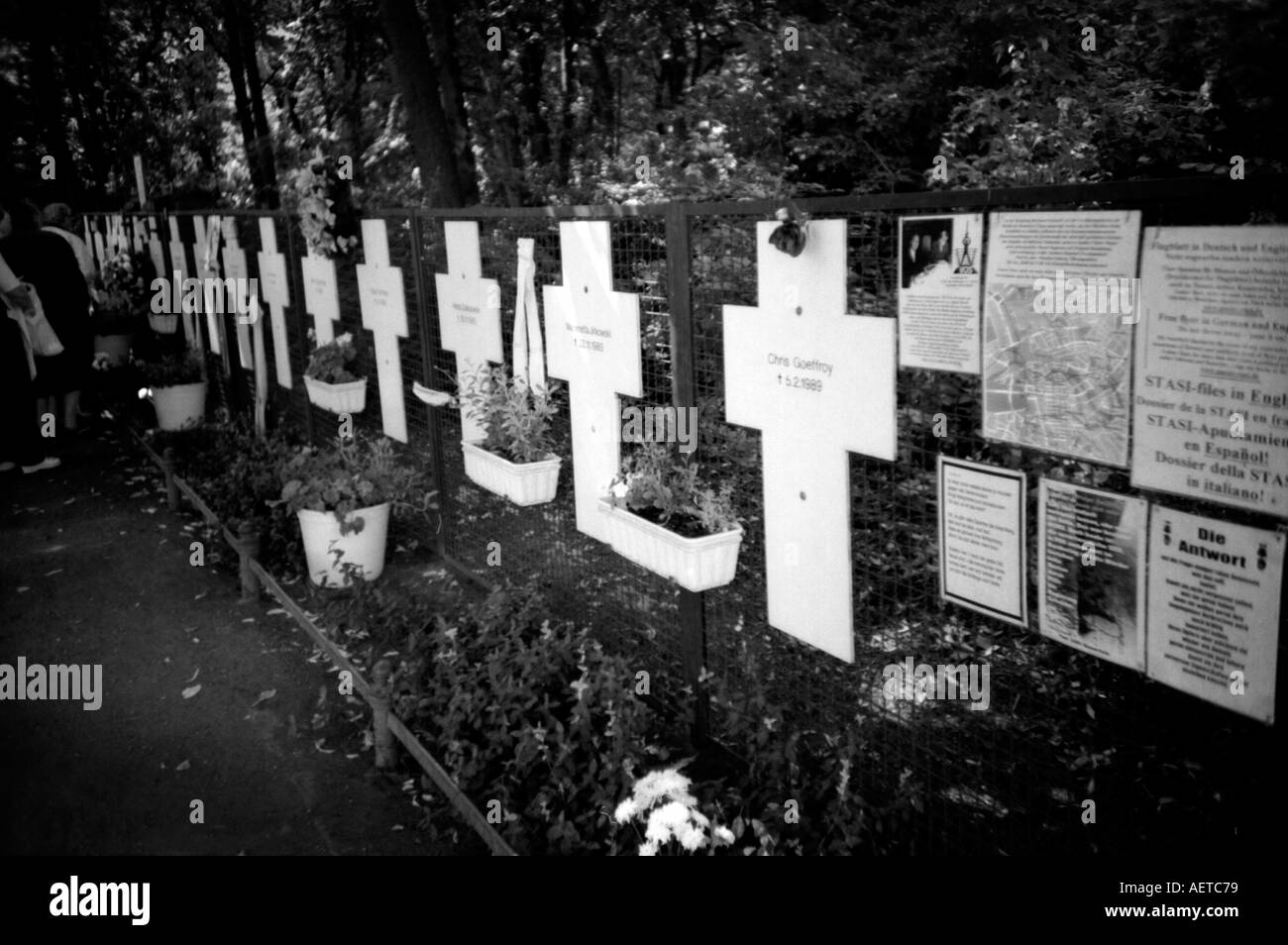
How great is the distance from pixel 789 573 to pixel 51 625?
514cm

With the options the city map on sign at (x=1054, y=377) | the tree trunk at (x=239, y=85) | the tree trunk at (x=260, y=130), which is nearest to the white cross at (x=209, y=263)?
the tree trunk at (x=260, y=130)

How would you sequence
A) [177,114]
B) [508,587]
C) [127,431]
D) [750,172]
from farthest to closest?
[177,114]
[127,431]
[750,172]
[508,587]

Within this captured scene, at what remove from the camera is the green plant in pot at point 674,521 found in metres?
4.87

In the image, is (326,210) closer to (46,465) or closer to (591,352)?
(591,352)

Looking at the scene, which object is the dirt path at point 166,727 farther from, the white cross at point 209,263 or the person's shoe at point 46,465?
the white cross at point 209,263

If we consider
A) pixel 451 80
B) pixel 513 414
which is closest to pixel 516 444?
pixel 513 414

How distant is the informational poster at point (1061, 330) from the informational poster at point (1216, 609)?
0.29 metres

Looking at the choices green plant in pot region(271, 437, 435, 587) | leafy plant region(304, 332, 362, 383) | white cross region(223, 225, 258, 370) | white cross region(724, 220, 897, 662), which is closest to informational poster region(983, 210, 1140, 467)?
white cross region(724, 220, 897, 662)

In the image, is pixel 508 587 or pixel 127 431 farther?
pixel 127 431

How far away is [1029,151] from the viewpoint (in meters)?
7.49
